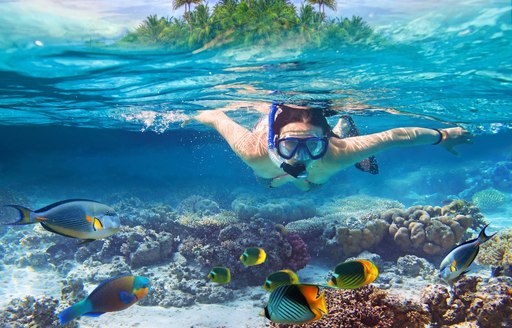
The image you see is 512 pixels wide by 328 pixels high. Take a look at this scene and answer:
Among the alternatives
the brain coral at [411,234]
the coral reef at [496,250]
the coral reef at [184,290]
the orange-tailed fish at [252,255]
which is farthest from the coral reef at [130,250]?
the coral reef at [496,250]

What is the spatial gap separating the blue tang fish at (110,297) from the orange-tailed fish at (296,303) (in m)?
1.75

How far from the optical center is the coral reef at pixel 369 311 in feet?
15.4

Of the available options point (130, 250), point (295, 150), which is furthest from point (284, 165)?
point (130, 250)

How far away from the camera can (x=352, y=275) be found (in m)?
3.81

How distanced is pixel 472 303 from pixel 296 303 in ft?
13.6

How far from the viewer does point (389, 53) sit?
8766 mm

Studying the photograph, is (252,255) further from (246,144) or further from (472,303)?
(472,303)

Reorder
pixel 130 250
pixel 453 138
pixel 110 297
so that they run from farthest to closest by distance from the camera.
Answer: pixel 130 250, pixel 453 138, pixel 110 297

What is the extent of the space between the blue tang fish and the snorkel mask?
3.79 metres

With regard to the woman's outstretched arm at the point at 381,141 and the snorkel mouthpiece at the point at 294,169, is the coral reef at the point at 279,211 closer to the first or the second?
the woman's outstretched arm at the point at 381,141

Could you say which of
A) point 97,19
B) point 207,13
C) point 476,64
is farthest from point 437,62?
point 97,19

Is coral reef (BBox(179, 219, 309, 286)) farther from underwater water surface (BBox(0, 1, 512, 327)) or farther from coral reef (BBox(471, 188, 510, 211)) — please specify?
coral reef (BBox(471, 188, 510, 211))

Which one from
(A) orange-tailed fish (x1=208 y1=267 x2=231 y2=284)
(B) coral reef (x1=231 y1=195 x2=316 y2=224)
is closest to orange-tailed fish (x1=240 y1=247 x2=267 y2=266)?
(A) orange-tailed fish (x1=208 y1=267 x2=231 y2=284)

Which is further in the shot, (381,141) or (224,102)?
(224,102)
